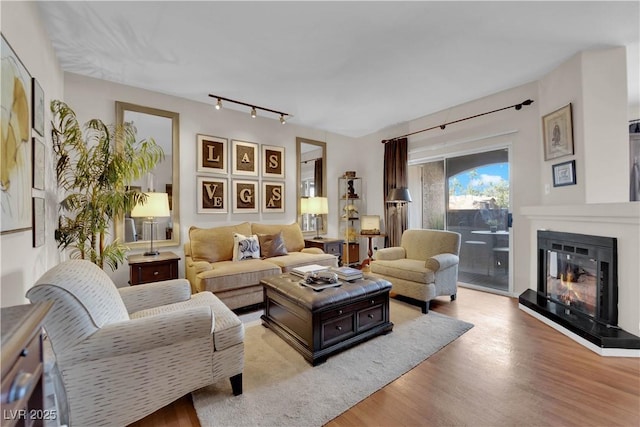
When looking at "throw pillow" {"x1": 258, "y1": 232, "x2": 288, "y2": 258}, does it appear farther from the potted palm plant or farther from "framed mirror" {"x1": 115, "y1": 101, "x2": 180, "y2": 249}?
the potted palm plant

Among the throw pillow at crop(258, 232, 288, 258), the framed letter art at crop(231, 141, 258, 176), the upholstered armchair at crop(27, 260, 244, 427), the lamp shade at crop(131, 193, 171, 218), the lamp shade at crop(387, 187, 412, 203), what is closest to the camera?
the upholstered armchair at crop(27, 260, 244, 427)

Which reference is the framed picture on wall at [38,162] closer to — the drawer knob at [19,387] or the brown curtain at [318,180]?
the drawer knob at [19,387]

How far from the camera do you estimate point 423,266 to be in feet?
10.6

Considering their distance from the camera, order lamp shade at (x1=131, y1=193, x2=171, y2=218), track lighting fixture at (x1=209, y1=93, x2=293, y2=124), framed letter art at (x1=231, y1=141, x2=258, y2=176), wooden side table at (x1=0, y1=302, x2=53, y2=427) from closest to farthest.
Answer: wooden side table at (x1=0, y1=302, x2=53, y2=427)
lamp shade at (x1=131, y1=193, x2=171, y2=218)
track lighting fixture at (x1=209, y1=93, x2=293, y2=124)
framed letter art at (x1=231, y1=141, x2=258, y2=176)

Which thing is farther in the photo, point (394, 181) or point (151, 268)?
point (394, 181)

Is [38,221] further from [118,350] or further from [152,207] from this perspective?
[118,350]

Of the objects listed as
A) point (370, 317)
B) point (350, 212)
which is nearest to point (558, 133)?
point (370, 317)

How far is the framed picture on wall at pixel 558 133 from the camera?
2850 millimetres

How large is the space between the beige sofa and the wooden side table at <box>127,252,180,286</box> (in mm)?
201

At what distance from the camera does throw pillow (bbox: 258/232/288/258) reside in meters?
3.76

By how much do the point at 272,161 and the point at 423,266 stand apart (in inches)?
112

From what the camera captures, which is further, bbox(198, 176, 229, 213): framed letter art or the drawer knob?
bbox(198, 176, 229, 213): framed letter art

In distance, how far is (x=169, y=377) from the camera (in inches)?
58.7

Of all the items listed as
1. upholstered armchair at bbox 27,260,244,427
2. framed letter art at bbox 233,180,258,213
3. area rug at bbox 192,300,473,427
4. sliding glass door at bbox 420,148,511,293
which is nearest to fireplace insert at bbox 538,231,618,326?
sliding glass door at bbox 420,148,511,293
